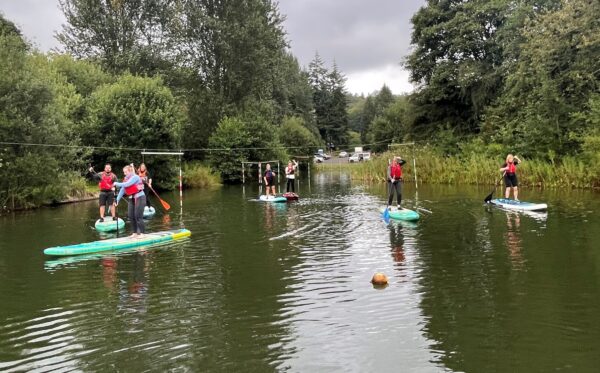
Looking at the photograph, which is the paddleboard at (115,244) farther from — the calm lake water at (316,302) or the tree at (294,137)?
the tree at (294,137)

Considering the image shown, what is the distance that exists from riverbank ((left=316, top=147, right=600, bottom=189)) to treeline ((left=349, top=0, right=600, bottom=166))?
69cm

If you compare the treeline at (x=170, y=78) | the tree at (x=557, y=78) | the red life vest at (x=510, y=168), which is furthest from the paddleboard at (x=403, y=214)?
the treeline at (x=170, y=78)

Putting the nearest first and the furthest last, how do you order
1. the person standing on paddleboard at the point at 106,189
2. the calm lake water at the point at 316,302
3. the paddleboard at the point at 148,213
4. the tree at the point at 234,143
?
1. the calm lake water at the point at 316,302
2. the person standing on paddleboard at the point at 106,189
3. the paddleboard at the point at 148,213
4. the tree at the point at 234,143

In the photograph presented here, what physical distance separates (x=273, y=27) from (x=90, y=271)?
142 feet

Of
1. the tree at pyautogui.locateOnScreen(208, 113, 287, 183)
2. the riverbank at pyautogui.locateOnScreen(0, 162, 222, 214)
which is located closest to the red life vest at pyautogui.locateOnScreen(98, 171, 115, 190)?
the riverbank at pyautogui.locateOnScreen(0, 162, 222, 214)

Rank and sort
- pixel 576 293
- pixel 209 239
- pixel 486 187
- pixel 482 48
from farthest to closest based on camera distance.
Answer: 1. pixel 482 48
2. pixel 486 187
3. pixel 209 239
4. pixel 576 293

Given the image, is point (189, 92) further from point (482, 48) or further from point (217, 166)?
point (482, 48)

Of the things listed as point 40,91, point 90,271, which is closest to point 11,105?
point 40,91

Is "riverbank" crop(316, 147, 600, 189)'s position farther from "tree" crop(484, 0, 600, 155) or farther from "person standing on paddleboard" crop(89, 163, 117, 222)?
"person standing on paddleboard" crop(89, 163, 117, 222)

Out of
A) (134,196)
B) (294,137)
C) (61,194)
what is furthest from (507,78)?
(294,137)

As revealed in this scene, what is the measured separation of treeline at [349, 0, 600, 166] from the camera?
28.5 metres

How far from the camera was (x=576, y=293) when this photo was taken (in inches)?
331

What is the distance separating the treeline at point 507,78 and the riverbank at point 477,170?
687mm

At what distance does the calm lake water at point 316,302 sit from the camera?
6.19 metres
